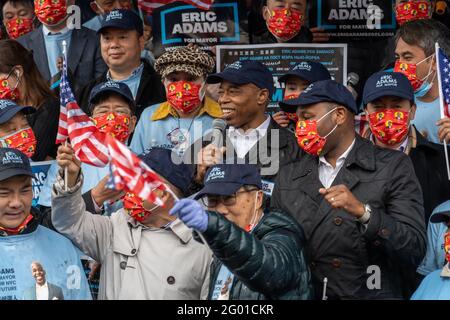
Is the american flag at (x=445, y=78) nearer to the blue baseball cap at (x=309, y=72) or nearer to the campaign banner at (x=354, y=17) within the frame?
the blue baseball cap at (x=309, y=72)

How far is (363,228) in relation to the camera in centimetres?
1009

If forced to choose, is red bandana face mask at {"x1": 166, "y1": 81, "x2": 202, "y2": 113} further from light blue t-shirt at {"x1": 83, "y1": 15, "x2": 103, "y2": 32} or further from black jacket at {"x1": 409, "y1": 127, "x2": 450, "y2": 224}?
light blue t-shirt at {"x1": 83, "y1": 15, "x2": 103, "y2": 32}

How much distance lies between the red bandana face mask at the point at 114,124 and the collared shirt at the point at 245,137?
2.50 feet

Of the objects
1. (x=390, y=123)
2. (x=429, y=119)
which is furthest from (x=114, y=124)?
(x=429, y=119)

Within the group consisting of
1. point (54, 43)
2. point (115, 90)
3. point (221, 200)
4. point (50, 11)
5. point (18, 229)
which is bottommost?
point (18, 229)

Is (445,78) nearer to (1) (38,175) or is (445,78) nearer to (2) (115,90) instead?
(2) (115,90)

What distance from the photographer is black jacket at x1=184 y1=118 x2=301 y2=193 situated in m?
11.2

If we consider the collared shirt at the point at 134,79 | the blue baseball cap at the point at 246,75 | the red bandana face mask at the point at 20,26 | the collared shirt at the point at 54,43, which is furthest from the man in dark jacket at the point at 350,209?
the red bandana face mask at the point at 20,26

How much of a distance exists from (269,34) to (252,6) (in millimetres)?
399

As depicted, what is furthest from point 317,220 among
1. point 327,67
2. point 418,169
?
point 327,67

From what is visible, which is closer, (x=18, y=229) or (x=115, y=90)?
(x=18, y=229)

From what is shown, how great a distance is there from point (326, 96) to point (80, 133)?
63.4 inches

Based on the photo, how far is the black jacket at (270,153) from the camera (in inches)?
440

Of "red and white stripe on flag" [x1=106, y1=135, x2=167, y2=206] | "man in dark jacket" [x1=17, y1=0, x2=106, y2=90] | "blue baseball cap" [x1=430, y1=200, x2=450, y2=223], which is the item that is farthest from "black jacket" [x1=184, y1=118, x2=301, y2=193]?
"man in dark jacket" [x1=17, y1=0, x2=106, y2=90]
